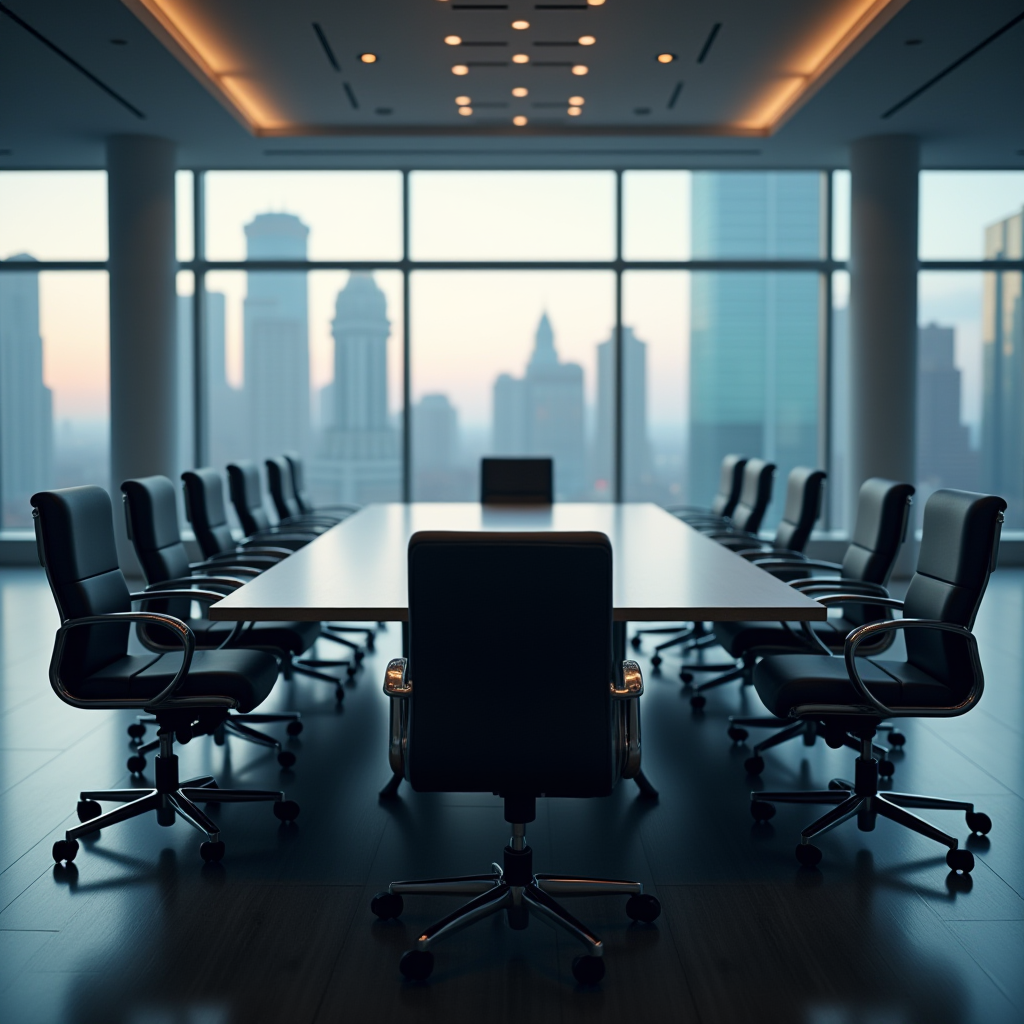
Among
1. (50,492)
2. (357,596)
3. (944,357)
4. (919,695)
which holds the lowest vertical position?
(919,695)

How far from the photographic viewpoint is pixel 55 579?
116 inches

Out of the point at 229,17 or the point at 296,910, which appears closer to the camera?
the point at 296,910

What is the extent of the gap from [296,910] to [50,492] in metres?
1.39

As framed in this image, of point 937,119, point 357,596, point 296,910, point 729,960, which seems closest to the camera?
point 729,960

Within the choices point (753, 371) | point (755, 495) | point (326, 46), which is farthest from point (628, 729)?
point (753, 371)

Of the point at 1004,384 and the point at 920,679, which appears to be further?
the point at 1004,384

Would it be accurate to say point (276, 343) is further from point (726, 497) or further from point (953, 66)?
point (953, 66)

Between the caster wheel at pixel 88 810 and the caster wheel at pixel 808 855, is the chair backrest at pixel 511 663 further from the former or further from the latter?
the caster wheel at pixel 88 810

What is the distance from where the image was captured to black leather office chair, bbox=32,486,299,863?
9.60 ft

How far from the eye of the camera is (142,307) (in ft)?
25.8

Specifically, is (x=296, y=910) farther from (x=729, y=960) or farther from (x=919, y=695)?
(x=919, y=695)

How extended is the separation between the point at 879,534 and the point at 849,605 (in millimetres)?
303

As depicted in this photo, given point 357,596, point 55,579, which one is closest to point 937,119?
point 357,596

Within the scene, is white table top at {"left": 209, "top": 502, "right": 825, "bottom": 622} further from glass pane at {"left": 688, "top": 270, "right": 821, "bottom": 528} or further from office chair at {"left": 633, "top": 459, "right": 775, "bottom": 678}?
glass pane at {"left": 688, "top": 270, "right": 821, "bottom": 528}
